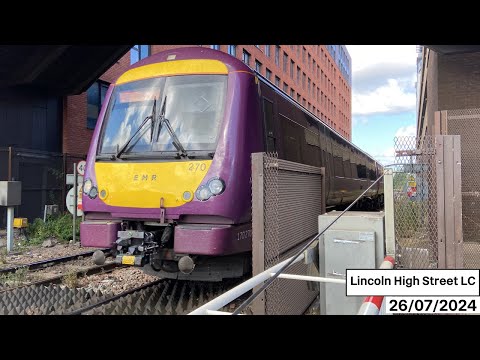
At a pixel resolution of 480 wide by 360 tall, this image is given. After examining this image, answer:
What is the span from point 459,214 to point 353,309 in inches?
59.9

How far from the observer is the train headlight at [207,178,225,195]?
5.17 m

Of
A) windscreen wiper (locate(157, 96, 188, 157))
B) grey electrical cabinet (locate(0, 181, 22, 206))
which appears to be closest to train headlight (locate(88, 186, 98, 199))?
windscreen wiper (locate(157, 96, 188, 157))

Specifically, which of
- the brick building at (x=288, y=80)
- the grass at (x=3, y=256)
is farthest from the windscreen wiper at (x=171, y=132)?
the brick building at (x=288, y=80)

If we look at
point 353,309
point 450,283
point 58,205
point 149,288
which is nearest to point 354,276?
point 450,283

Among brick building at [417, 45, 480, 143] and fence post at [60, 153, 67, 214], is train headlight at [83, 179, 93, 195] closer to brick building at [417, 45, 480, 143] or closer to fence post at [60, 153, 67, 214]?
brick building at [417, 45, 480, 143]

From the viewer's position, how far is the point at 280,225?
4742mm

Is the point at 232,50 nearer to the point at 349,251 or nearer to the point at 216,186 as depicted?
the point at 216,186

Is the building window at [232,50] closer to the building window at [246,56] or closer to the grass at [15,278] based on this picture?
the building window at [246,56]

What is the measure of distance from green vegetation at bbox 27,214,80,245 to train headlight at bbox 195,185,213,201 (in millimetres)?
7815

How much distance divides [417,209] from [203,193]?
269cm

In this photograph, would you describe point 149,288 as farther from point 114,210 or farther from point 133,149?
point 133,149

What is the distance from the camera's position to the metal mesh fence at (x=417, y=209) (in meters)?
4.81

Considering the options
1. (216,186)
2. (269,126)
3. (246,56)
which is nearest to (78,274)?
(216,186)

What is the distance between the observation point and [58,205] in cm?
1410
